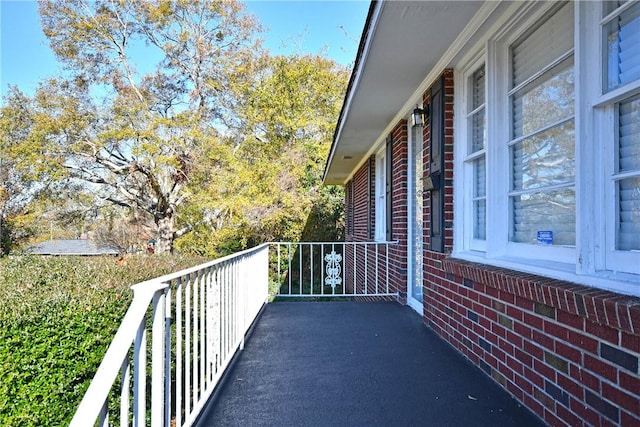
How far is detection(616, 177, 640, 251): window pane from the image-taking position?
1.56 metres

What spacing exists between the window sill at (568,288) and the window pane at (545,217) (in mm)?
142

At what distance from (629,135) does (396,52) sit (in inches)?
72.9

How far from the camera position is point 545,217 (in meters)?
2.17

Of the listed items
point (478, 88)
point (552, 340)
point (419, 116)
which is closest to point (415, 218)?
point (419, 116)

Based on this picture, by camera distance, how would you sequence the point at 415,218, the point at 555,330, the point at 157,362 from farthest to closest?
the point at 415,218, the point at 555,330, the point at 157,362

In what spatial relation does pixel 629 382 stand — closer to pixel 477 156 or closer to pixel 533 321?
pixel 533 321

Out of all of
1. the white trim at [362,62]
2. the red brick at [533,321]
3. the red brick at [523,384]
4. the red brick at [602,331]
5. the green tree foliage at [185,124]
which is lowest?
the red brick at [523,384]

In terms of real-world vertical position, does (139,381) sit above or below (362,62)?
below

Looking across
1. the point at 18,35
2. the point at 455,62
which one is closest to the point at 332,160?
the point at 455,62

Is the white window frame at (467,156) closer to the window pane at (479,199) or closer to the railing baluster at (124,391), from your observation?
the window pane at (479,199)

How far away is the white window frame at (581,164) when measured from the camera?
5.45 ft

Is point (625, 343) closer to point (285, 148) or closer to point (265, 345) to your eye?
point (265, 345)

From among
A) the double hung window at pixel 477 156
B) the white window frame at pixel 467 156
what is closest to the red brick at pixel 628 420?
the double hung window at pixel 477 156

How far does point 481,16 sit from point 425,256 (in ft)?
7.21
